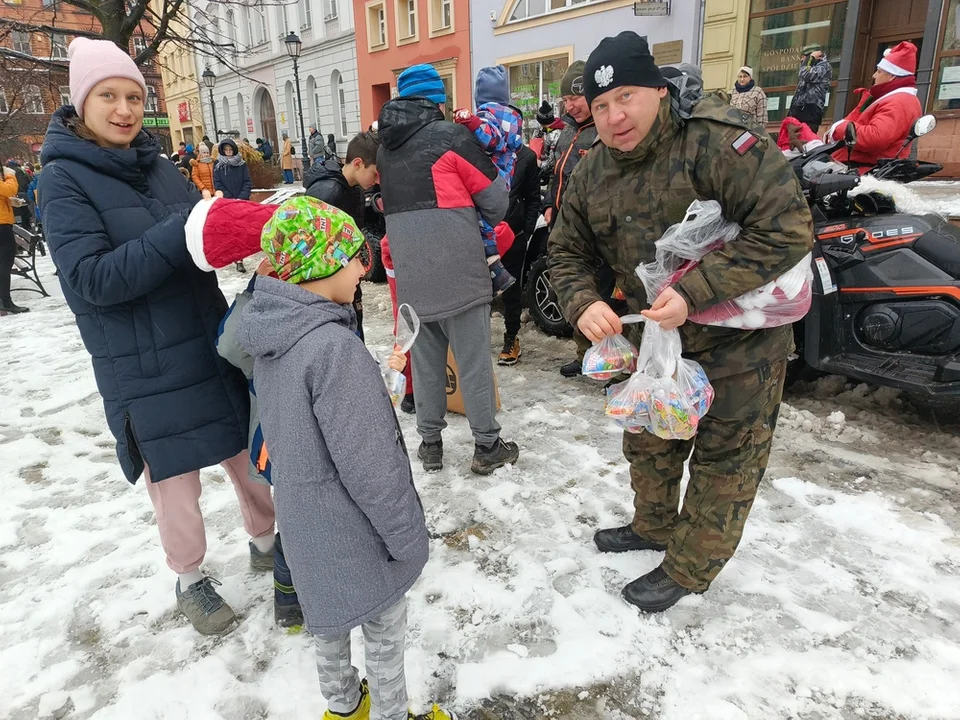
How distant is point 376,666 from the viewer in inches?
67.6

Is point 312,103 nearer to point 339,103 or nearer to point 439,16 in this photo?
point 339,103

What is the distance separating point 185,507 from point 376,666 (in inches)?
40.2

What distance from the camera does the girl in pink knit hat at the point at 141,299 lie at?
184cm

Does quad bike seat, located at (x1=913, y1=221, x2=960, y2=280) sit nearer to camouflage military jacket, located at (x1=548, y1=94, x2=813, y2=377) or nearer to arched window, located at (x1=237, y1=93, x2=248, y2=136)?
camouflage military jacket, located at (x1=548, y1=94, x2=813, y2=377)

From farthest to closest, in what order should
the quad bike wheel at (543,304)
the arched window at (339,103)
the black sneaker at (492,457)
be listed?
1. the arched window at (339,103)
2. the quad bike wheel at (543,304)
3. the black sneaker at (492,457)

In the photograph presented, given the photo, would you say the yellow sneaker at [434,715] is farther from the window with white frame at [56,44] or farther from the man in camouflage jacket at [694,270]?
the window with white frame at [56,44]

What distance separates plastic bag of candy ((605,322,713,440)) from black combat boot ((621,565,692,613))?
2.14ft

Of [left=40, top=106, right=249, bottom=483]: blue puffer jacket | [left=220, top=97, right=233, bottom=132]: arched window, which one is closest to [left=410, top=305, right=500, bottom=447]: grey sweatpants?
[left=40, top=106, right=249, bottom=483]: blue puffer jacket

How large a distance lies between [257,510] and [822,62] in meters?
11.2

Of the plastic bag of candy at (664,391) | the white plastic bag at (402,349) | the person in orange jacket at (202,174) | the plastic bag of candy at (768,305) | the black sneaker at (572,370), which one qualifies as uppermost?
the person in orange jacket at (202,174)

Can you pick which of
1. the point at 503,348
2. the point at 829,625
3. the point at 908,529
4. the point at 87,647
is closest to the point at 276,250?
the point at 87,647

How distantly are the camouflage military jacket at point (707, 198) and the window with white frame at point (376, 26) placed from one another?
24169mm

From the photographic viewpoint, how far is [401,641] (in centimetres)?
174

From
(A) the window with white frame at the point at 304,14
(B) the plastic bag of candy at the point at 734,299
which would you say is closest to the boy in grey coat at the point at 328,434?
(B) the plastic bag of candy at the point at 734,299
